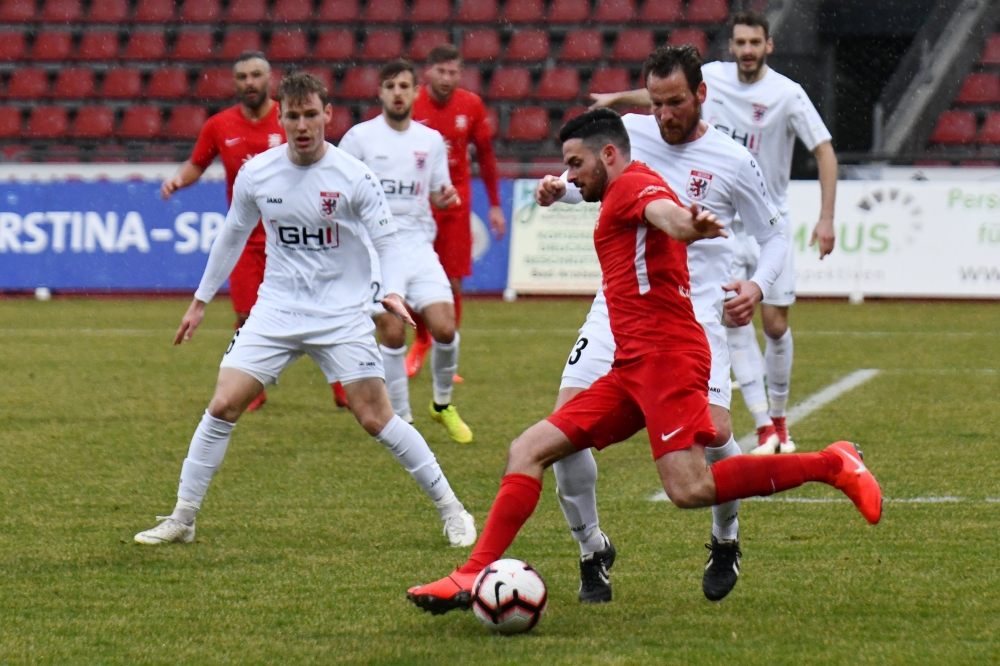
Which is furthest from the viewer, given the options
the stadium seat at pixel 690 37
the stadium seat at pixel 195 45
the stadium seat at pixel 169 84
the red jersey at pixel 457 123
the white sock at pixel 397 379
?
the stadium seat at pixel 195 45

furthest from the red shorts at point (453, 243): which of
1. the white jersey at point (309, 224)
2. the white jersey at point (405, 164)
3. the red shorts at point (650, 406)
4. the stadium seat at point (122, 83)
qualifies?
the stadium seat at point (122, 83)

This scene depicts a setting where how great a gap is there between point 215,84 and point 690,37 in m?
7.23

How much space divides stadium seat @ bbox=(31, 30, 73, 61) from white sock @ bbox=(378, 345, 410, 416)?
16301 millimetres

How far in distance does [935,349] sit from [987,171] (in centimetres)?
415

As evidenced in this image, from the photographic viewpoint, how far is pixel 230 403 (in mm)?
5891

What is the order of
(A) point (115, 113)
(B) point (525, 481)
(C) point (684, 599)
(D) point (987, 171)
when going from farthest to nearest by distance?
(A) point (115, 113)
(D) point (987, 171)
(C) point (684, 599)
(B) point (525, 481)

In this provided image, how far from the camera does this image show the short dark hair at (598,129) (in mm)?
4617

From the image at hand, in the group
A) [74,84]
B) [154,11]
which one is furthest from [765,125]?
[154,11]

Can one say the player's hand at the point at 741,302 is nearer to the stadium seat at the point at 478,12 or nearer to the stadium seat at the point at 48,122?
the stadium seat at the point at 478,12

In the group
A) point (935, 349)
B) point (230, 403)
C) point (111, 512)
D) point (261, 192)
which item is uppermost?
point (261, 192)

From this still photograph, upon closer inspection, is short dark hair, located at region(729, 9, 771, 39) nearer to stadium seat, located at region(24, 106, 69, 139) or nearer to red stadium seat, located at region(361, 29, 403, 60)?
red stadium seat, located at region(361, 29, 403, 60)

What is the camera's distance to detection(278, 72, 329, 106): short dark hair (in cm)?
583

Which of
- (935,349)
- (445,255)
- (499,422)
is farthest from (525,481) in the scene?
(935,349)

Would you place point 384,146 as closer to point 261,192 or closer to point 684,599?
point 261,192
